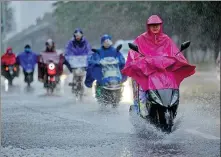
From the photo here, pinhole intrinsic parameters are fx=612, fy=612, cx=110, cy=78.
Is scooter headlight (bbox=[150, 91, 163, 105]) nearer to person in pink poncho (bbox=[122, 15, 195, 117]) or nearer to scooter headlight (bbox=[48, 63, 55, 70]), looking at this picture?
person in pink poncho (bbox=[122, 15, 195, 117])

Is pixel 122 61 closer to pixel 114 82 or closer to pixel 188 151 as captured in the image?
pixel 114 82

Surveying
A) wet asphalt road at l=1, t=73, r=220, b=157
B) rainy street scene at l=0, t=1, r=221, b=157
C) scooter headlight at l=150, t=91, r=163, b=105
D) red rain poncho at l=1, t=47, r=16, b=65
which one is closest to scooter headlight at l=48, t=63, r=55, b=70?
rainy street scene at l=0, t=1, r=221, b=157

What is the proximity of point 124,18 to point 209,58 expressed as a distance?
11.9 m

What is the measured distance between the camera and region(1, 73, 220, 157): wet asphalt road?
747 centimetres

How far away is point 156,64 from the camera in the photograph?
329 inches

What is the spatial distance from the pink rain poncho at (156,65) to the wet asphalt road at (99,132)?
0.74m

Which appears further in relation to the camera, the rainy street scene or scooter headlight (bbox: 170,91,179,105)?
scooter headlight (bbox: 170,91,179,105)

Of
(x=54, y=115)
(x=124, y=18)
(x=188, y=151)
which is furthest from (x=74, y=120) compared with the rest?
(x=124, y=18)

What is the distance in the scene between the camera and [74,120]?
35.2ft

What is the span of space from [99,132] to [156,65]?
4.83 ft

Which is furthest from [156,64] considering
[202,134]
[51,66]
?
[51,66]

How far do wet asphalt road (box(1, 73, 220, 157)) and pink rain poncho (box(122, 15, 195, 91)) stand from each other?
74 centimetres

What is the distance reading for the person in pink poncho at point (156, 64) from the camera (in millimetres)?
8344

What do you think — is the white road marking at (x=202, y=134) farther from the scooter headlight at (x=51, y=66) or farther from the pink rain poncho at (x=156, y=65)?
the scooter headlight at (x=51, y=66)
